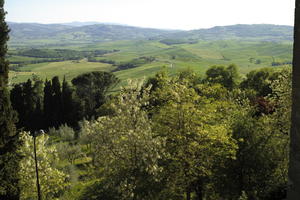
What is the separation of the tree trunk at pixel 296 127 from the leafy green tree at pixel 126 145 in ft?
34.2

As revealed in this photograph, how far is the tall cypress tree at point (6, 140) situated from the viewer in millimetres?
21266

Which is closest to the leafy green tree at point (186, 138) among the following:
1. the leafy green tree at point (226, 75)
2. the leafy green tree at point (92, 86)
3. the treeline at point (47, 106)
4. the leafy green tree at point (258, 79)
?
the leafy green tree at point (258, 79)

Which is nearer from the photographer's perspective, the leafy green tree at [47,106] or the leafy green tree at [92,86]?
the leafy green tree at [47,106]

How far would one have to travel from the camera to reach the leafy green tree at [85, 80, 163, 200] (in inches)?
616

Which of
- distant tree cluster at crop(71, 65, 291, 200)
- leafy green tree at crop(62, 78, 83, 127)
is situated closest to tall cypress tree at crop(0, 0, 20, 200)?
distant tree cluster at crop(71, 65, 291, 200)

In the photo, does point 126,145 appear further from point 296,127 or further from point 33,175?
point 296,127

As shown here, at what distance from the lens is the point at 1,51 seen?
22.7 meters

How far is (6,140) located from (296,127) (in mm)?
22337

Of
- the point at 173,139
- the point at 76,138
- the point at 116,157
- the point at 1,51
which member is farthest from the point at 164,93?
the point at 76,138

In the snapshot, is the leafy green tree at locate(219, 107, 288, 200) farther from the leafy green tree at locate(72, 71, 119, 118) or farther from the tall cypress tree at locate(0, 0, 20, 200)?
the leafy green tree at locate(72, 71, 119, 118)

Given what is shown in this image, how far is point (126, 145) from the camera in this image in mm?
15773

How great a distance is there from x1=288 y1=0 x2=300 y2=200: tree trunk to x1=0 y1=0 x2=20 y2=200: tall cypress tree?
822 inches

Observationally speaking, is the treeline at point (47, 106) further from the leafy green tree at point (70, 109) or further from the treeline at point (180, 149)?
the treeline at point (180, 149)

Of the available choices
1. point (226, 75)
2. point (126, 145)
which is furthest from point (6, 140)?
point (226, 75)
